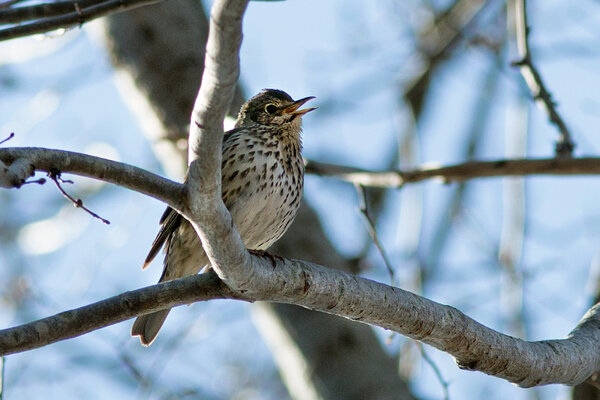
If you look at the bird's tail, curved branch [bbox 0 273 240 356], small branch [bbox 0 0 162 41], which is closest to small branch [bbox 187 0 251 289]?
curved branch [bbox 0 273 240 356]

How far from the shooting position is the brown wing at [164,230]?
5410 mm

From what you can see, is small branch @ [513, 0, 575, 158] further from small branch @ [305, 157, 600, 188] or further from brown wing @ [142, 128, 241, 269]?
brown wing @ [142, 128, 241, 269]

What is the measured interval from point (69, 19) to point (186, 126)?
A: 8.55 ft

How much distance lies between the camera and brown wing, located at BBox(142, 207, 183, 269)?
5410 millimetres

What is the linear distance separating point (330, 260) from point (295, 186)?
125cm

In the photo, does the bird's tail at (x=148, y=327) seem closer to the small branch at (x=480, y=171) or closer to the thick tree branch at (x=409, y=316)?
the small branch at (x=480, y=171)

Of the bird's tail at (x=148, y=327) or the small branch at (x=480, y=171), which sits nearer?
the bird's tail at (x=148, y=327)

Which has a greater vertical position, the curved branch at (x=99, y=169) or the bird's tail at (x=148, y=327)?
the bird's tail at (x=148, y=327)

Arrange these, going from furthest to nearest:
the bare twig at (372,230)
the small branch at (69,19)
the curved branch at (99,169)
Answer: the bare twig at (372,230)
the small branch at (69,19)
the curved branch at (99,169)

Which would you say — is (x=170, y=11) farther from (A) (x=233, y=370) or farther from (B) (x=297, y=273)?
(A) (x=233, y=370)

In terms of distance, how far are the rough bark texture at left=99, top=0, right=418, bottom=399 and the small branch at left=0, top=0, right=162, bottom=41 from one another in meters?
2.38

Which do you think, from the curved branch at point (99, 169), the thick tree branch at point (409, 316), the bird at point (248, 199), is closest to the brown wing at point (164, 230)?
the bird at point (248, 199)

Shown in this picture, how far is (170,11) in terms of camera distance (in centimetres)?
746

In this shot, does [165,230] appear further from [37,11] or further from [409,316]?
[409,316]
